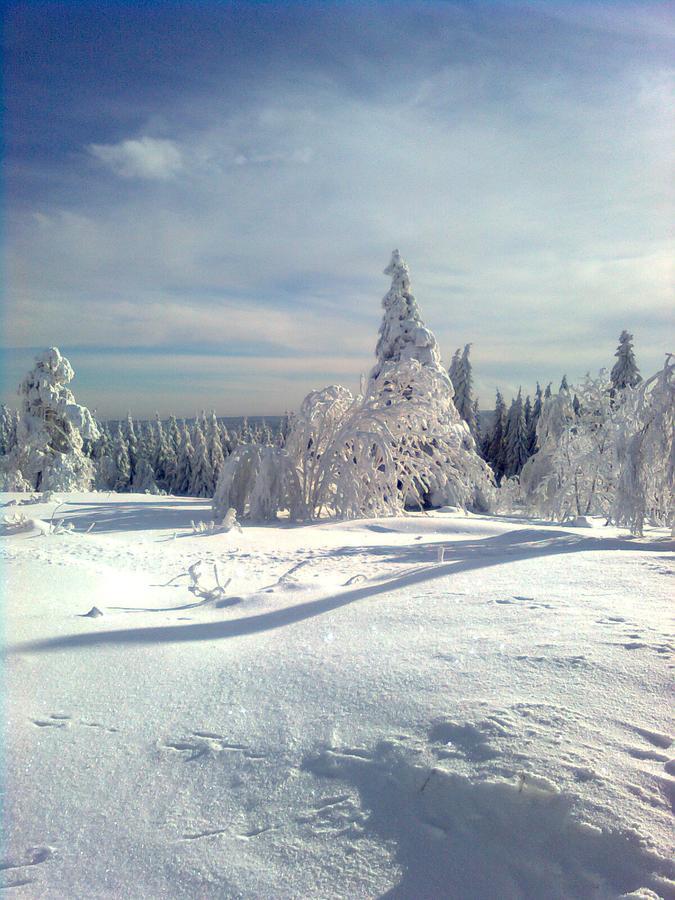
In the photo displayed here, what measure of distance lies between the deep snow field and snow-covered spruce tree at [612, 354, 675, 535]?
3192 millimetres

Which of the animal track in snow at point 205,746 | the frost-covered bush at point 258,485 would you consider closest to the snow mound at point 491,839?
the animal track in snow at point 205,746

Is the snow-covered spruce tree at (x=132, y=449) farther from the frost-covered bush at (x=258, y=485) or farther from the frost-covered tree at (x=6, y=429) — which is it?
the frost-covered bush at (x=258, y=485)

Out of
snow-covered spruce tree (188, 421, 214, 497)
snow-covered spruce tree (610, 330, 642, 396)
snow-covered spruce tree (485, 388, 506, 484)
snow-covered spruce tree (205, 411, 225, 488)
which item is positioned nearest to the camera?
snow-covered spruce tree (610, 330, 642, 396)

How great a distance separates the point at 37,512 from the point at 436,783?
10.1 meters

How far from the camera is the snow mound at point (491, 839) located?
150 cm

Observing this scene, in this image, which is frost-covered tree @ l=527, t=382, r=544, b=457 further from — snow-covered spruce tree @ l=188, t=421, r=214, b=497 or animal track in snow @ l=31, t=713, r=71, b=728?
animal track in snow @ l=31, t=713, r=71, b=728

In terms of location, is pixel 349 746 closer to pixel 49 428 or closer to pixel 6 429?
pixel 49 428

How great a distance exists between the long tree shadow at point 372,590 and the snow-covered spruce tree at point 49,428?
17856mm

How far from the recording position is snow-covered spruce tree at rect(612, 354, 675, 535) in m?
6.82

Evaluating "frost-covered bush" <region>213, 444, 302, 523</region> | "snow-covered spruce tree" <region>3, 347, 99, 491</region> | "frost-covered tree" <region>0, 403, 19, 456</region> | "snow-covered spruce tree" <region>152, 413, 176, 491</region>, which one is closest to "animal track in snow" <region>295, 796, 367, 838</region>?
"frost-covered bush" <region>213, 444, 302, 523</region>

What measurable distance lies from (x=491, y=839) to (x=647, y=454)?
668 cm

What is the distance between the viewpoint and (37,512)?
32.7 feet

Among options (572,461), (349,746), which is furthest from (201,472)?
(349,746)

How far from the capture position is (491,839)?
64.9 inches
